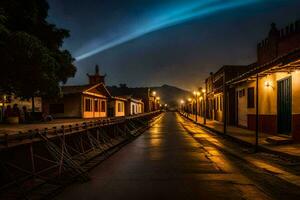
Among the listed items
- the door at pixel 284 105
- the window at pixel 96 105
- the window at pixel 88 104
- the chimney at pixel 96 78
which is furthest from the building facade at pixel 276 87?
the chimney at pixel 96 78

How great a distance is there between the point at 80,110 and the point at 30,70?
28719 millimetres

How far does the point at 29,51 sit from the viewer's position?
13.5 m

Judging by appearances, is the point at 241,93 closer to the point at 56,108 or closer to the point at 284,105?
the point at 284,105

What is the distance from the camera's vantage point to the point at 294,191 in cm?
778

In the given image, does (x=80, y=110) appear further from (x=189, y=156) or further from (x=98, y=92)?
(x=189, y=156)

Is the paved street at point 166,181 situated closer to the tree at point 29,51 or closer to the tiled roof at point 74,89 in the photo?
the tree at point 29,51

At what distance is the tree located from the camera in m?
13.4

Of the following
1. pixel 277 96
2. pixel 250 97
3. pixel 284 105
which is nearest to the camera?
pixel 284 105

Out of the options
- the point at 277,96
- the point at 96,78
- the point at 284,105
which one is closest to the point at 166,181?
the point at 284,105

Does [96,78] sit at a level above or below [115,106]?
above

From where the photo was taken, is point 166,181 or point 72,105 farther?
point 72,105

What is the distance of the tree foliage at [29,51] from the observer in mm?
13352

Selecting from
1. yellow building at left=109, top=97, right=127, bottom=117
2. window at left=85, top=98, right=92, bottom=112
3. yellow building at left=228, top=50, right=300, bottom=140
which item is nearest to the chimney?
yellow building at left=109, top=97, right=127, bottom=117

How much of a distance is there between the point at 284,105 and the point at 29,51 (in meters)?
13.0
